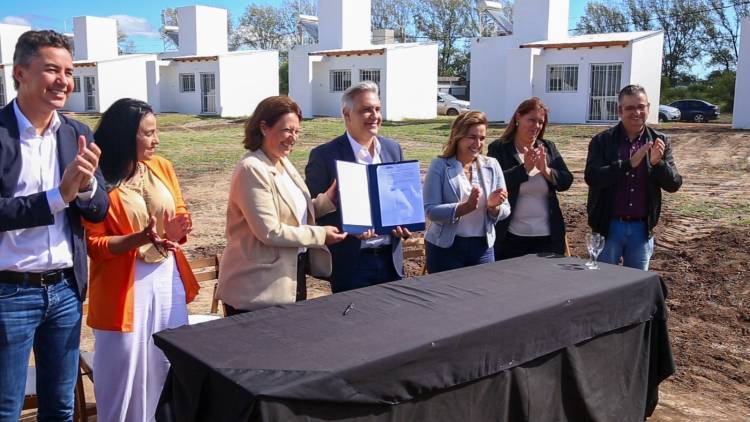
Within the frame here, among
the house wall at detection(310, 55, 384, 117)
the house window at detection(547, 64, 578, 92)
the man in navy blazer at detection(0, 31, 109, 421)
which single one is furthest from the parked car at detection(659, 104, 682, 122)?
the man in navy blazer at detection(0, 31, 109, 421)

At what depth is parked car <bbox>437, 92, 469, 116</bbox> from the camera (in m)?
35.0

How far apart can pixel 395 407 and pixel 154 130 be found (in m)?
1.57

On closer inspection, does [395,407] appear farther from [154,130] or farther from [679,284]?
[679,284]

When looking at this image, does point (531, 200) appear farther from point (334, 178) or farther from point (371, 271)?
point (334, 178)

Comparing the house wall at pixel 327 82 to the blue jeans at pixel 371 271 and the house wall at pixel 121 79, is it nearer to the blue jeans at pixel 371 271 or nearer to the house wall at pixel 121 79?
the house wall at pixel 121 79

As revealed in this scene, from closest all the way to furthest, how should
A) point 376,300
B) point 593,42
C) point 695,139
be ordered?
point 376,300 → point 695,139 → point 593,42

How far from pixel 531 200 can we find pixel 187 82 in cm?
3433

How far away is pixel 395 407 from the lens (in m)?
2.22

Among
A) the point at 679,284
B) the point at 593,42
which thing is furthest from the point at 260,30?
the point at 679,284

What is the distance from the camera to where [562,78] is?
2567 cm

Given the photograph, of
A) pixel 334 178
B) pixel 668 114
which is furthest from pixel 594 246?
pixel 668 114

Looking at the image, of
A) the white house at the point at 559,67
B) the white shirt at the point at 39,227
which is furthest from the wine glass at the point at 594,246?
the white house at the point at 559,67

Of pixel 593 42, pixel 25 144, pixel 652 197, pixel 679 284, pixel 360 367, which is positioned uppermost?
pixel 593 42

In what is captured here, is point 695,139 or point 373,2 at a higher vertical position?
point 373,2
